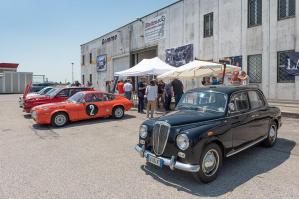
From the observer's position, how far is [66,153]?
7328 millimetres

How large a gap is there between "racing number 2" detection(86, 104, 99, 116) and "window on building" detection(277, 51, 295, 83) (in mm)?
9809

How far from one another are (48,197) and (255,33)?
15.5 m

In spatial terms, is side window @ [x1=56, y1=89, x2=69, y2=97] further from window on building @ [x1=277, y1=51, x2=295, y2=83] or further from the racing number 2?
window on building @ [x1=277, y1=51, x2=295, y2=83]

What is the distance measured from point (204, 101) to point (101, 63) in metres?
34.6

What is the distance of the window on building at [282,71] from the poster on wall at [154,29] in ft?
38.9

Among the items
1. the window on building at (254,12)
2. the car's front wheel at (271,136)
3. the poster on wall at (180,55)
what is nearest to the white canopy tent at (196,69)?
the window on building at (254,12)

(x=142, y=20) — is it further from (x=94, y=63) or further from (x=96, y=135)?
(x=96, y=135)

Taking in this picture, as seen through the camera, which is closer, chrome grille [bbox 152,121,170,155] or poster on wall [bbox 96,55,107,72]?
chrome grille [bbox 152,121,170,155]

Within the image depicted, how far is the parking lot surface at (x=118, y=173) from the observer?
4.73 meters

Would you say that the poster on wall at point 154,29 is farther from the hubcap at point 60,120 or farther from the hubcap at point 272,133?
the hubcap at point 272,133

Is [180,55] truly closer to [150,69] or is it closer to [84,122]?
[150,69]

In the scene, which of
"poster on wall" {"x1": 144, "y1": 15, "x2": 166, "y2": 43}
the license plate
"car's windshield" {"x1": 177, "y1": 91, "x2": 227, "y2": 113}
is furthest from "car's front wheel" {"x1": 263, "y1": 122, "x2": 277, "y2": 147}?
"poster on wall" {"x1": 144, "y1": 15, "x2": 166, "y2": 43}

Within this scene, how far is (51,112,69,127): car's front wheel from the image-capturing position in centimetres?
1141

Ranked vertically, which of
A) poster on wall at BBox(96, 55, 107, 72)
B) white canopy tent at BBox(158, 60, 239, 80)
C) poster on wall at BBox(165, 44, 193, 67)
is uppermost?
poster on wall at BBox(96, 55, 107, 72)
